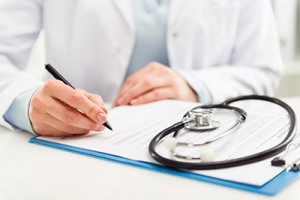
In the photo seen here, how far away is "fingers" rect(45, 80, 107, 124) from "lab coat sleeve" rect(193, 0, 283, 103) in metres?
0.43

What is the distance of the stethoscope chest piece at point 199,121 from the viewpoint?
543mm

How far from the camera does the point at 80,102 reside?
0.54m

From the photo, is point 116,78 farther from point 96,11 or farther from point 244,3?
point 244,3

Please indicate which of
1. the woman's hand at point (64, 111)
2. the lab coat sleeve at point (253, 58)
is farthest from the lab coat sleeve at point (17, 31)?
the lab coat sleeve at point (253, 58)

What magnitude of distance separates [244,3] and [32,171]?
84 cm

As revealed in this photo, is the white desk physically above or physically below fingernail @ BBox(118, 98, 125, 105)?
above

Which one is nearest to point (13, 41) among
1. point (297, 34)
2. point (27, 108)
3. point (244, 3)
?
point (27, 108)

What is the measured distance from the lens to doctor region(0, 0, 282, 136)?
0.90 metres

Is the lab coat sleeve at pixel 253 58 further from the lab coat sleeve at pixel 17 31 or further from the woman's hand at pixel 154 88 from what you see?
→ the lab coat sleeve at pixel 17 31

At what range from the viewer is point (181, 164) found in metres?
0.42

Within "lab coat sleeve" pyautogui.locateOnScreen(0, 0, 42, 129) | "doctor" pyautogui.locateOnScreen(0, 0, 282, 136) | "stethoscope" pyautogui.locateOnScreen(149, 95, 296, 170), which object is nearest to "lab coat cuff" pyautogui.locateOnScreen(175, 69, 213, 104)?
"doctor" pyautogui.locateOnScreen(0, 0, 282, 136)

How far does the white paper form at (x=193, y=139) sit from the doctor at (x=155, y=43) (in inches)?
6.7

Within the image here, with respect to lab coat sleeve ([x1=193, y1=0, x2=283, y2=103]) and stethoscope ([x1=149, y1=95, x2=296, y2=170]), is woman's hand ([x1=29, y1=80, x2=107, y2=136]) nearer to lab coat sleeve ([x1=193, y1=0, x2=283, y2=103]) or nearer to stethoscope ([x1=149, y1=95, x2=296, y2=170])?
stethoscope ([x1=149, y1=95, x2=296, y2=170])

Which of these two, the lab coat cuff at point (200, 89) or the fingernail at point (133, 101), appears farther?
the lab coat cuff at point (200, 89)
